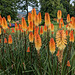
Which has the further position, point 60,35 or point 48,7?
A: point 48,7

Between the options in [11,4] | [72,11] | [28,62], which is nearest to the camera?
[28,62]

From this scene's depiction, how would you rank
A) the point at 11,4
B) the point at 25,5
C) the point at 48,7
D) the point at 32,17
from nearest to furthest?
the point at 32,17 < the point at 11,4 < the point at 48,7 < the point at 25,5

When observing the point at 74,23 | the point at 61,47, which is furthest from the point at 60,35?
the point at 74,23

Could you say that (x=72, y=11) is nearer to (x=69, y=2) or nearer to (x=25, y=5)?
A: (x=69, y=2)

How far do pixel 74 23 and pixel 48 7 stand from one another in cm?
3431

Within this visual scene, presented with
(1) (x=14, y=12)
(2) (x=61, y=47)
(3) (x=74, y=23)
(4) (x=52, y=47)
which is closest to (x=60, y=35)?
(2) (x=61, y=47)

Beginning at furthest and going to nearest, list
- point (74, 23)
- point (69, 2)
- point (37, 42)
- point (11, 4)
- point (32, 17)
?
point (69, 2) → point (11, 4) → point (32, 17) → point (74, 23) → point (37, 42)

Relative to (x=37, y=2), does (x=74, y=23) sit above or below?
below

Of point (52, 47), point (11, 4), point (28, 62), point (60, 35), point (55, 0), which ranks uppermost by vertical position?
point (55, 0)

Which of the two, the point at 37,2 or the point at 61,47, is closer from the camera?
the point at 61,47

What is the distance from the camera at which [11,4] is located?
90.3ft

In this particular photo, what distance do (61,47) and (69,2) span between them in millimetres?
50202

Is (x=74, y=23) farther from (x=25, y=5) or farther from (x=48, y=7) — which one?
(x=25, y=5)

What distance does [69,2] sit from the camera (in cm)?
4716
